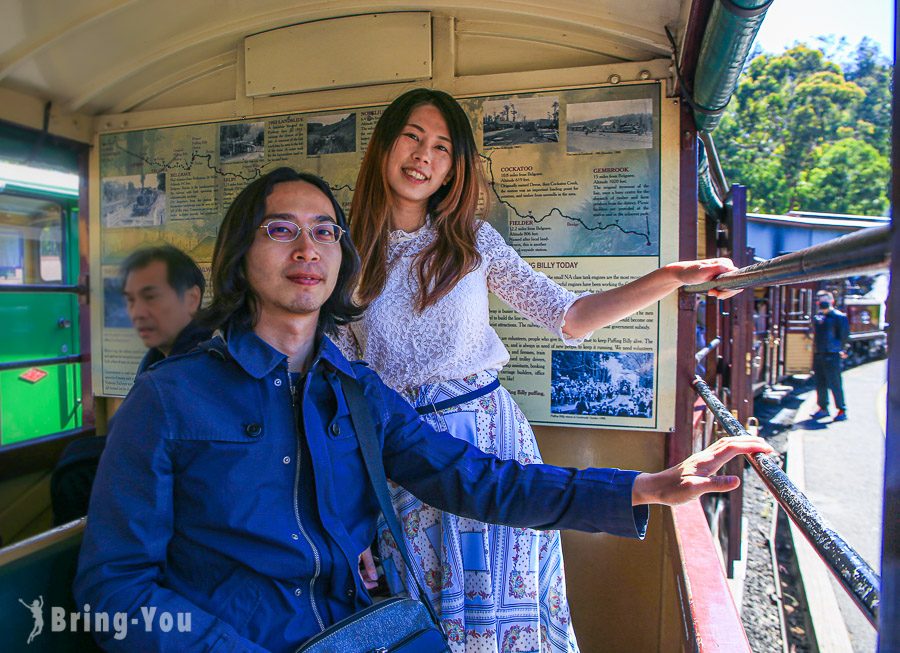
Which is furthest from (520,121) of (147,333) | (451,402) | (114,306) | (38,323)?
(38,323)

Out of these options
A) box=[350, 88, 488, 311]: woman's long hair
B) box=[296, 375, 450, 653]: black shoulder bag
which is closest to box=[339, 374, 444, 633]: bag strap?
box=[296, 375, 450, 653]: black shoulder bag

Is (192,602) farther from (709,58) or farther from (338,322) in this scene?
(709,58)

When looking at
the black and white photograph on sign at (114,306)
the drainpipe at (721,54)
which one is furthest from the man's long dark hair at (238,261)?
the black and white photograph on sign at (114,306)

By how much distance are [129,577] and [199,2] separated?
7.67ft

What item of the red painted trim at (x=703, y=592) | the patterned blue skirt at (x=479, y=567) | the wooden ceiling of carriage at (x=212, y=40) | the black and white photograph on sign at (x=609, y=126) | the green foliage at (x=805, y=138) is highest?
the green foliage at (x=805, y=138)

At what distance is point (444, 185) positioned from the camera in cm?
188

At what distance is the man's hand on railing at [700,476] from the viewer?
121cm

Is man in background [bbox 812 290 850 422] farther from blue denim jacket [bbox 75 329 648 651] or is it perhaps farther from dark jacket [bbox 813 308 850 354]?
blue denim jacket [bbox 75 329 648 651]

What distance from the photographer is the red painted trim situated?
1.52 meters

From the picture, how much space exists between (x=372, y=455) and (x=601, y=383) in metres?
1.37

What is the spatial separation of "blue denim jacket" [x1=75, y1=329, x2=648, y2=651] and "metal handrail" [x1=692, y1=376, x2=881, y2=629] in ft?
1.11

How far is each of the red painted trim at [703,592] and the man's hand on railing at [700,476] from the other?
0.49 m

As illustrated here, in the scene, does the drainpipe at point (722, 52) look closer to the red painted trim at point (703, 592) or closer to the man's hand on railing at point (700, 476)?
the man's hand on railing at point (700, 476)

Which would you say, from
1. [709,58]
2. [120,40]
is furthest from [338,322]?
[120,40]
